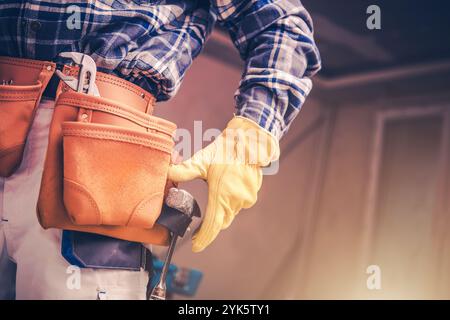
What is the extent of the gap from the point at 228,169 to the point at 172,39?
0.79 ft

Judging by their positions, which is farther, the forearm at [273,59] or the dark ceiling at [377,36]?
the dark ceiling at [377,36]

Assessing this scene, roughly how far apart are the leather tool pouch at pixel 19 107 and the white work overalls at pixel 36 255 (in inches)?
0.7

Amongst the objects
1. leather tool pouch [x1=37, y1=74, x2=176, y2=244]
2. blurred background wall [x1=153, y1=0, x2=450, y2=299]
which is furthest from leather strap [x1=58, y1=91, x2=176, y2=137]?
blurred background wall [x1=153, y1=0, x2=450, y2=299]

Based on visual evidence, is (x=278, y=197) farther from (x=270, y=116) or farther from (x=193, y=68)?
(x=270, y=116)

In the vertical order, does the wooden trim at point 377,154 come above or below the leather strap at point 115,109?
above

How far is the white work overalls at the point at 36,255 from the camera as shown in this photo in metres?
0.80

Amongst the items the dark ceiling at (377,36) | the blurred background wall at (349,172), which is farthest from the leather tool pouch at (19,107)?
the dark ceiling at (377,36)

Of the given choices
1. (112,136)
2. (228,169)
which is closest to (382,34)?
(228,169)

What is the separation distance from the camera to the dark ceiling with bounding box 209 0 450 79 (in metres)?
2.80

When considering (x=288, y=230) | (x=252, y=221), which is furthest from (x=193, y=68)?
(x=288, y=230)

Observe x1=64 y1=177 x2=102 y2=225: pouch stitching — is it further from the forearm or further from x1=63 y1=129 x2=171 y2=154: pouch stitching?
the forearm

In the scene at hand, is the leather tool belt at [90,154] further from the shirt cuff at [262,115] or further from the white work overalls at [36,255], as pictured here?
the shirt cuff at [262,115]

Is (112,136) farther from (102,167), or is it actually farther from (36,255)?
(36,255)

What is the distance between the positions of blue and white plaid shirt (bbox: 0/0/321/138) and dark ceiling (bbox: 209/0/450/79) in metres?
2.00
